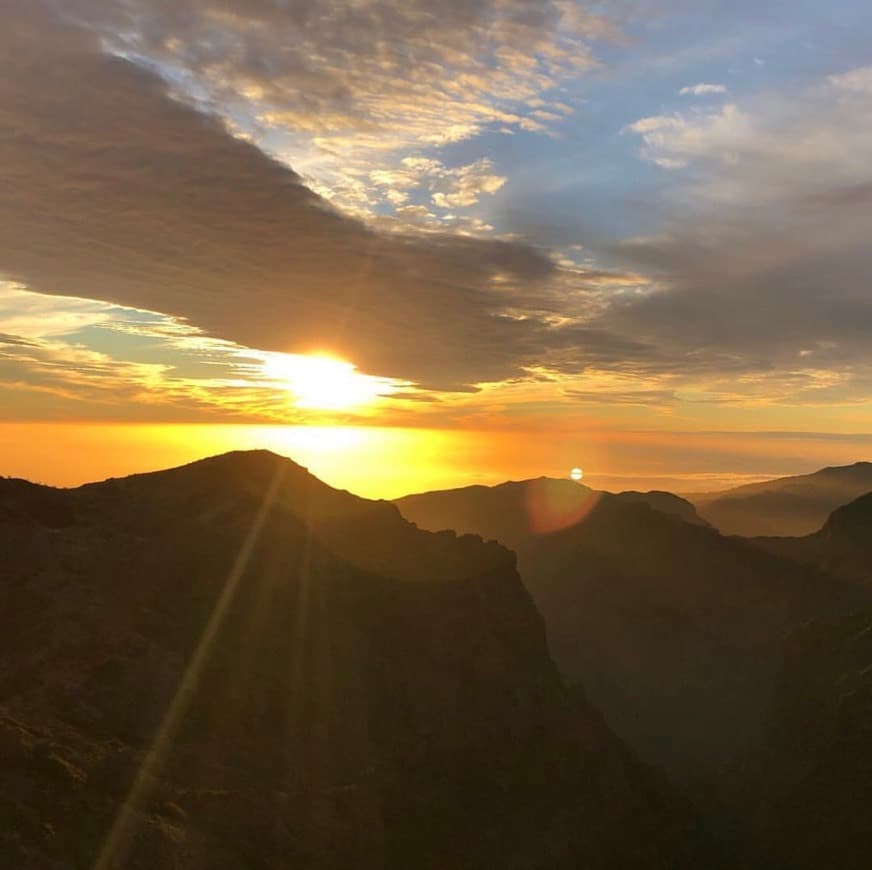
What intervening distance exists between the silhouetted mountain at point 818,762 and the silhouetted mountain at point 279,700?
10.7 meters

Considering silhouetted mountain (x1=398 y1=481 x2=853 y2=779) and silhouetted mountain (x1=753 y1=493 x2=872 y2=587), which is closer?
silhouetted mountain (x1=398 y1=481 x2=853 y2=779)

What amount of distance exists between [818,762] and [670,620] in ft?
169

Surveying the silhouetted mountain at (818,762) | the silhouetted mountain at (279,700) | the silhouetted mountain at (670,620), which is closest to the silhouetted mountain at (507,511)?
the silhouetted mountain at (670,620)

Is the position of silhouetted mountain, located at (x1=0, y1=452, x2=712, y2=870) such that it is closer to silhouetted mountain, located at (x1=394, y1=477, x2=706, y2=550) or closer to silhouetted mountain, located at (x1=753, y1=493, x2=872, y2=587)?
silhouetted mountain, located at (x1=753, y1=493, x2=872, y2=587)

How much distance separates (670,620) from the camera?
122 meters

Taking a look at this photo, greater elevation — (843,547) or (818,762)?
(843,547)

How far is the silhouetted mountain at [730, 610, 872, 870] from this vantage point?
63.8 m

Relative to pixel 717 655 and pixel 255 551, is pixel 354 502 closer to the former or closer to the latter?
pixel 255 551

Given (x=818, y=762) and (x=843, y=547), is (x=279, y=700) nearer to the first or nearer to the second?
(x=818, y=762)

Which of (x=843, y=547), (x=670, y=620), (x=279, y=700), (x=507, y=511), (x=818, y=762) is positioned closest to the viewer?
(x=279, y=700)

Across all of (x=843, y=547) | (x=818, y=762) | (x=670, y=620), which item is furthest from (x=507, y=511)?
(x=818, y=762)

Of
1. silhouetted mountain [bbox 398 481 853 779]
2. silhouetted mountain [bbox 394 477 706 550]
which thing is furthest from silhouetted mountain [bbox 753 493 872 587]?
silhouetted mountain [bbox 394 477 706 550]

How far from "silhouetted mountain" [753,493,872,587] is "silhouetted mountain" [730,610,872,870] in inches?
1524

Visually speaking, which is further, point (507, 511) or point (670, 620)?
point (507, 511)
